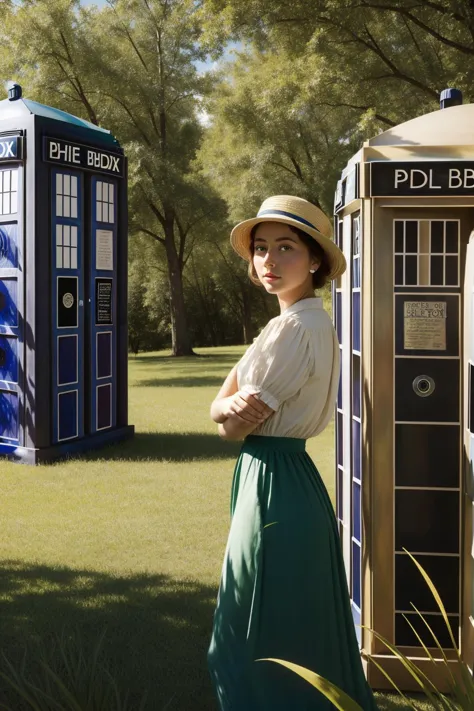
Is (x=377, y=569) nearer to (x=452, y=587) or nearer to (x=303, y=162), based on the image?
(x=452, y=587)

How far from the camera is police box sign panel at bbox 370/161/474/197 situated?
3824 mm

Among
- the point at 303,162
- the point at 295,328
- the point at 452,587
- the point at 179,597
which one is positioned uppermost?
the point at 303,162

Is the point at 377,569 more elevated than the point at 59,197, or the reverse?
the point at 59,197

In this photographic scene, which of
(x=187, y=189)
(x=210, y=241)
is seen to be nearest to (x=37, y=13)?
(x=187, y=189)

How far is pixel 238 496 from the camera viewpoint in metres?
3.07

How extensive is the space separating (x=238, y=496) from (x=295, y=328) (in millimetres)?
605

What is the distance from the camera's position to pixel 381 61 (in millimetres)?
16766

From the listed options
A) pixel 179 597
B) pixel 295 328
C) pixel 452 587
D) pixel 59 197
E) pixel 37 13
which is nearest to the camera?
pixel 295 328

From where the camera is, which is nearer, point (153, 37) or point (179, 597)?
point (179, 597)

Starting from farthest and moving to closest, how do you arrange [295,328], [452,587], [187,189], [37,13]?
[187,189] → [37,13] → [452,587] → [295,328]

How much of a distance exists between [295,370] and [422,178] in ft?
4.41

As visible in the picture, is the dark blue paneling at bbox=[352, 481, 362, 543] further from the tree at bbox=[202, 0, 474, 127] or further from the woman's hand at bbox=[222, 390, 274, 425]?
the tree at bbox=[202, 0, 474, 127]

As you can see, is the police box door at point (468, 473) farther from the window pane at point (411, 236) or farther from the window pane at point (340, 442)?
the window pane at point (340, 442)

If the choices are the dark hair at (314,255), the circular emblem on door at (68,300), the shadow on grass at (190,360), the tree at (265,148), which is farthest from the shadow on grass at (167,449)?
the tree at (265,148)
